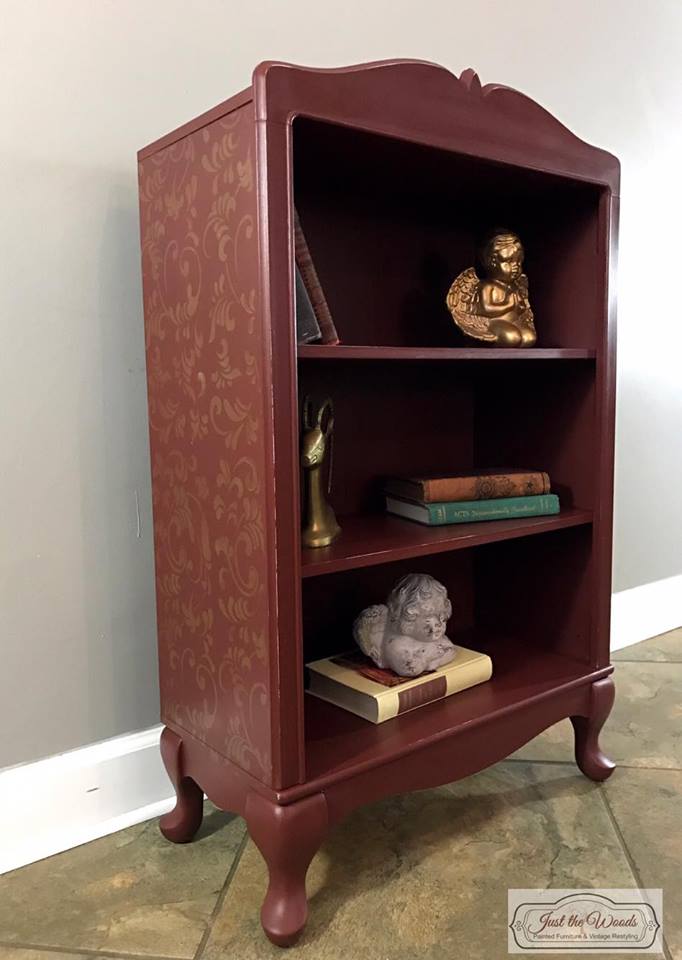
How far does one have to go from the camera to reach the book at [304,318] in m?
1.08

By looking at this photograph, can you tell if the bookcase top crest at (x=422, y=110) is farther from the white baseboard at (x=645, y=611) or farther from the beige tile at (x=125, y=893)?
the white baseboard at (x=645, y=611)

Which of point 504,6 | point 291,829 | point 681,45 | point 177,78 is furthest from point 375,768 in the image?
point 681,45

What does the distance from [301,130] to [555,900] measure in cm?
105

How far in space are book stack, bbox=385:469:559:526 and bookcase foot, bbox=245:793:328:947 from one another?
46 cm

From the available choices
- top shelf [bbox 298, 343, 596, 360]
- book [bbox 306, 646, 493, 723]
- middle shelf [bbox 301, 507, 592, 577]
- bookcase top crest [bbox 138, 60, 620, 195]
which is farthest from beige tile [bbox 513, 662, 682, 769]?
bookcase top crest [bbox 138, 60, 620, 195]

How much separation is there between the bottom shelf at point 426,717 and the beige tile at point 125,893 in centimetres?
25

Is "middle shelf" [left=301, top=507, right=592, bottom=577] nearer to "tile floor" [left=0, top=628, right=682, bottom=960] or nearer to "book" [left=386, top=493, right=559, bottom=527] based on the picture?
"book" [left=386, top=493, right=559, bottom=527]

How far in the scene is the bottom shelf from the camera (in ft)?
3.71

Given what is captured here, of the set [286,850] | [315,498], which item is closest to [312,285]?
[315,498]

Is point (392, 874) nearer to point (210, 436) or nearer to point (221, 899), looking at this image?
point (221, 899)

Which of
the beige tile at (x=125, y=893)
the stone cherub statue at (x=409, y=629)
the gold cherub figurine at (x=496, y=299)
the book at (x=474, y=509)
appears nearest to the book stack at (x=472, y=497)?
the book at (x=474, y=509)

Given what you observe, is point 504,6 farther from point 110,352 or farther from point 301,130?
point 110,352

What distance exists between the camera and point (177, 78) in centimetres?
131

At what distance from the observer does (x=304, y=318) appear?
1091 millimetres
